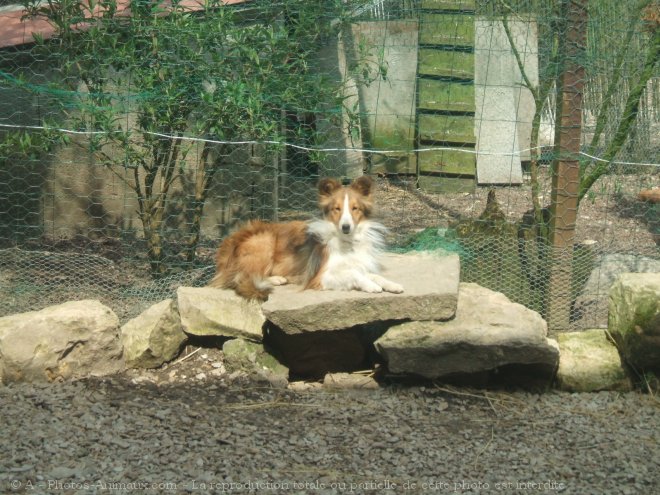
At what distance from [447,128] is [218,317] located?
8.62ft

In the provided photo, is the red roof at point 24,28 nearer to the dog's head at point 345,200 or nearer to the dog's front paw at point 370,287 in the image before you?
the dog's head at point 345,200

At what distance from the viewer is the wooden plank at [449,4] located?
20.5ft

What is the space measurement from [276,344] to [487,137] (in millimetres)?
3862

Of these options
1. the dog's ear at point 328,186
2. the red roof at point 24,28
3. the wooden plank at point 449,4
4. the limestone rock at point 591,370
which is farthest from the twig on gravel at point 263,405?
the wooden plank at point 449,4

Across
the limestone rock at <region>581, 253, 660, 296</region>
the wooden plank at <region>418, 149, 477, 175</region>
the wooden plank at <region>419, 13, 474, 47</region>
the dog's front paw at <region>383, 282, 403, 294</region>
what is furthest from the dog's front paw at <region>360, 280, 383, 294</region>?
the wooden plank at <region>418, 149, 477, 175</region>

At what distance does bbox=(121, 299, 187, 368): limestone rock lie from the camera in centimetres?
521

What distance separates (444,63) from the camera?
728cm

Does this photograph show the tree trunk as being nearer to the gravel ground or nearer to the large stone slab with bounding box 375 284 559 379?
the large stone slab with bounding box 375 284 559 379

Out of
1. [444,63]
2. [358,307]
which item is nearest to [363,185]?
[358,307]

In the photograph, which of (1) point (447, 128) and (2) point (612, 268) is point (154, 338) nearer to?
(1) point (447, 128)

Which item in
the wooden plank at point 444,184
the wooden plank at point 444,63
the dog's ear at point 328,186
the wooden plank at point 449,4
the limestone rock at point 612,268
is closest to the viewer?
the dog's ear at point 328,186

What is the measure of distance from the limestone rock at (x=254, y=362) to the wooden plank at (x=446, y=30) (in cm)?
265

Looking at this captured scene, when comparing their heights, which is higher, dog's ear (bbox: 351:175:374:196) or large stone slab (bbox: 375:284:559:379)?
dog's ear (bbox: 351:175:374:196)

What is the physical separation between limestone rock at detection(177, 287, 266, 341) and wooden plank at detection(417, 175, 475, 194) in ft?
7.93
